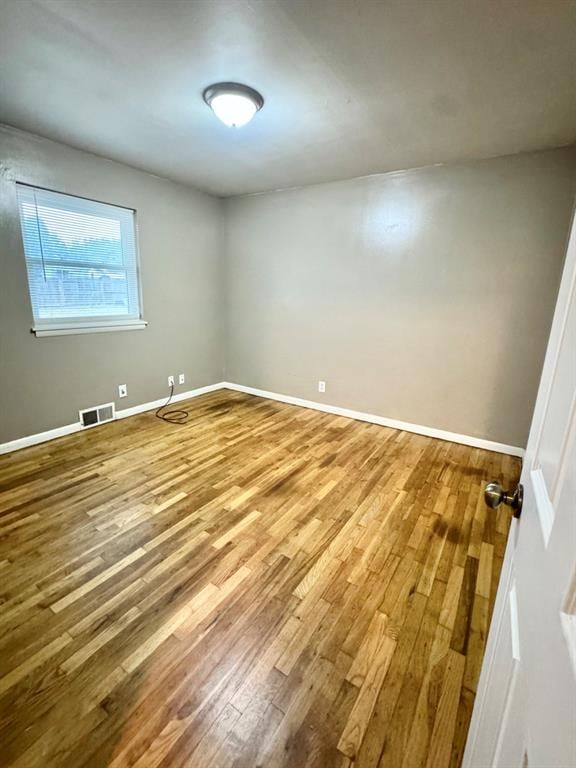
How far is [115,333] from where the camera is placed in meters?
3.44

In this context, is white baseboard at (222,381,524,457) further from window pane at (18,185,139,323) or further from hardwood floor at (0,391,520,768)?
window pane at (18,185,139,323)

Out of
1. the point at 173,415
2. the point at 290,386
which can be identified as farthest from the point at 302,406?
the point at 173,415

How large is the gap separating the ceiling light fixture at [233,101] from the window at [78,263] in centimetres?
171

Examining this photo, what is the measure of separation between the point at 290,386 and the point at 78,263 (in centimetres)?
254

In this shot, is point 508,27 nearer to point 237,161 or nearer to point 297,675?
point 237,161

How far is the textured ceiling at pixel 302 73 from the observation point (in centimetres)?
141

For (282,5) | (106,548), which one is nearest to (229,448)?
(106,548)

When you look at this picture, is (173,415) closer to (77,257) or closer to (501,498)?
(77,257)

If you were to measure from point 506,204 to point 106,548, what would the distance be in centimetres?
375

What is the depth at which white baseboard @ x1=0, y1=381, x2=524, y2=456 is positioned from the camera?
9.82 feet

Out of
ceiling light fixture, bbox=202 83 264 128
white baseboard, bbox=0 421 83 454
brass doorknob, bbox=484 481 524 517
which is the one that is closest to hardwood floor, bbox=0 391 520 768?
white baseboard, bbox=0 421 83 454

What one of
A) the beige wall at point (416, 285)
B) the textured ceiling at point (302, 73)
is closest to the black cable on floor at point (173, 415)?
the beige wall at point (416, 285)

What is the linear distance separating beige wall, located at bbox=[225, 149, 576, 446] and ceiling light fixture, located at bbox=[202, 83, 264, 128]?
1.72 m

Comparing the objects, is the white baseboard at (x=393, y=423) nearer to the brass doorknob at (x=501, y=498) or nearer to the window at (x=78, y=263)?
the window at (x=78, y=263)
